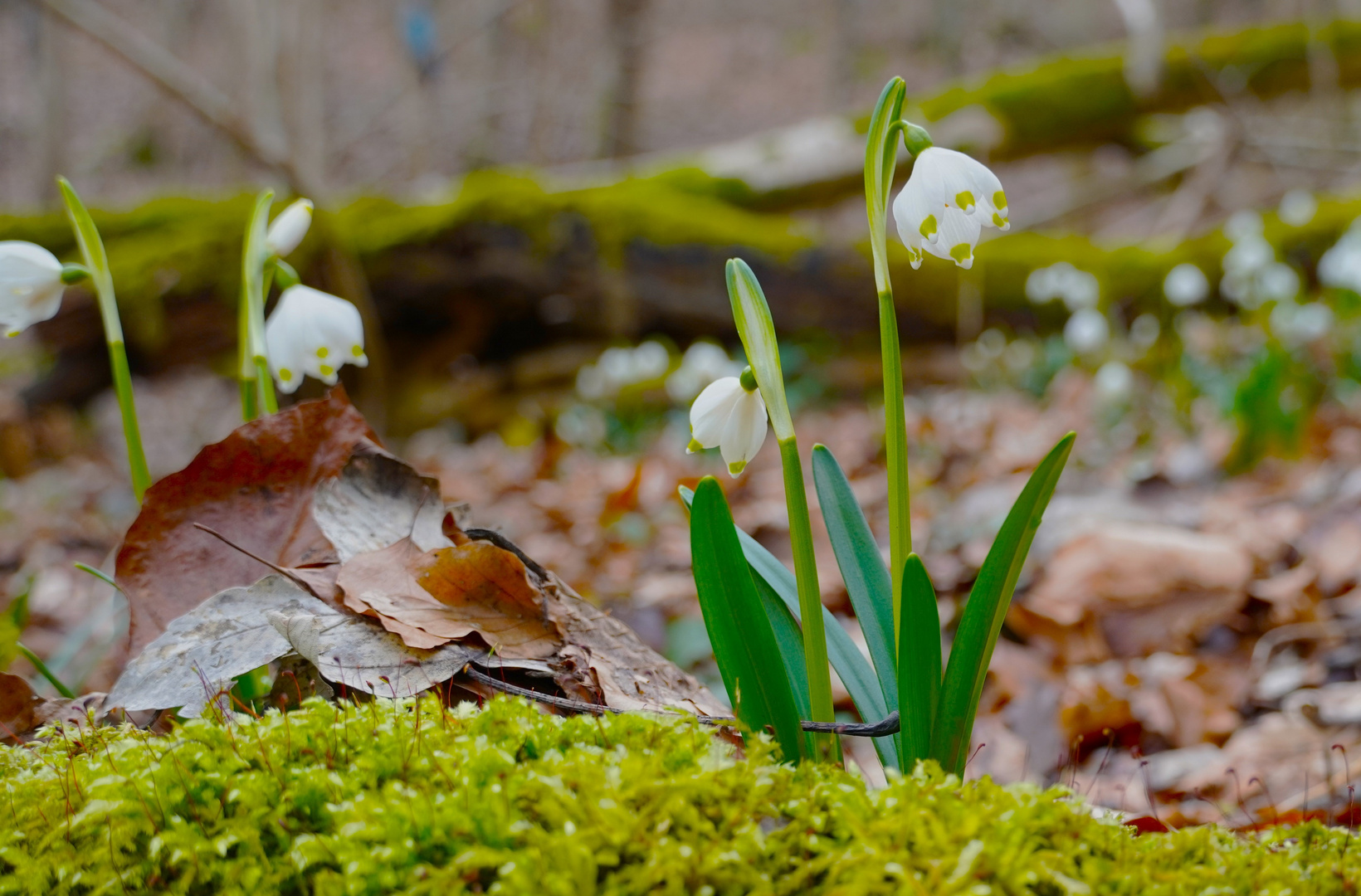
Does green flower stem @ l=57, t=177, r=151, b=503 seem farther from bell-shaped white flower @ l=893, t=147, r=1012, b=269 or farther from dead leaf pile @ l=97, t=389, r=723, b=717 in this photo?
bell-shaped white flower @ l=893, t=147, r=1012, b=269

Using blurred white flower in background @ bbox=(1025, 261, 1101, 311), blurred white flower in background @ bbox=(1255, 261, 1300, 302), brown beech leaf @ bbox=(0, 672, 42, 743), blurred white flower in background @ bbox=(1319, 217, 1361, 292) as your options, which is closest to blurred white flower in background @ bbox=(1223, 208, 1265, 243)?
blurred white flower in background @ bbox=(1255, 261, 1300, 302)

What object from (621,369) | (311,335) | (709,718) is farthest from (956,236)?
(621,369)

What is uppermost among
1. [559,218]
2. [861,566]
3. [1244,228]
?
[559,218]

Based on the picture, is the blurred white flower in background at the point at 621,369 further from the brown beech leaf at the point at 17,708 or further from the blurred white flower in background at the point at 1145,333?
the brown beech leaf at the point at 17,708

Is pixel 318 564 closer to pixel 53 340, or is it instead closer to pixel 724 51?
pixel 53 340

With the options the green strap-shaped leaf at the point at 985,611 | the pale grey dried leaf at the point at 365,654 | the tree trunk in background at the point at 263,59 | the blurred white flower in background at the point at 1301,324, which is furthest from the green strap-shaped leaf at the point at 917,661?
the tree trunk in background at the point at 263,59

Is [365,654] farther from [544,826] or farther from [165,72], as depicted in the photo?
[165,72]

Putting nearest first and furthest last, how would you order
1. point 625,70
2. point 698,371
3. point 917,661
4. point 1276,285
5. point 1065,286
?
point 917,661 < point 1276,285 < point 698,371 < point 1065,286 < point 625,70

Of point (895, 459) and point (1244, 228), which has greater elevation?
point (1244, 228)
